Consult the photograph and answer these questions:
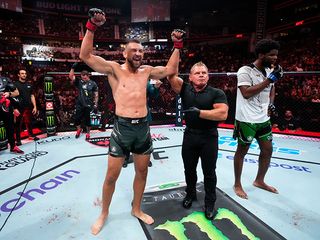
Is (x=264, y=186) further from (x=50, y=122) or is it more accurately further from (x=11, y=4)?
(x=11, y=4)

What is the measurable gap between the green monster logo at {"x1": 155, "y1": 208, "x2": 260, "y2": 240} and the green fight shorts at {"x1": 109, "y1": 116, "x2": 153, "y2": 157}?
0.68 meters

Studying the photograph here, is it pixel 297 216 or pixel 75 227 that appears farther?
pixel 297 216

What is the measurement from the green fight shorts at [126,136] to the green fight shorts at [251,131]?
1.12 metres

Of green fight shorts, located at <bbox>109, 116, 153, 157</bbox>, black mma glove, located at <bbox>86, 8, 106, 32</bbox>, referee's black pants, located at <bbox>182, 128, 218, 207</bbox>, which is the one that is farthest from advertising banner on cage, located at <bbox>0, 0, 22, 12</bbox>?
referee's black pants, located at <bbox>182, 128, 218, 207</bbox>

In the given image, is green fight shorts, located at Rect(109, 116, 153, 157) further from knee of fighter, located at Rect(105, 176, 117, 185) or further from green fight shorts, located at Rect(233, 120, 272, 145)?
green fight shorts, located at Rect(233, 120, 272, 145)

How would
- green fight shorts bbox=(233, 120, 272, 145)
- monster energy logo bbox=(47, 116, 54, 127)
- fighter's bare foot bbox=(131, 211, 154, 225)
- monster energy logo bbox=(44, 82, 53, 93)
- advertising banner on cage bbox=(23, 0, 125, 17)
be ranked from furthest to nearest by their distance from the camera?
advertising banner on cage bbox=(23, 0, 125, 17) → monster energy logo bbox=(47, 116, 54, 127) → monster energy logo bbox=(44, 82, 53, 93) → green fight shorts bbox=(233, 120, 272, 145) → fighter's bare foot bbox=(131, 211, 154, 225)

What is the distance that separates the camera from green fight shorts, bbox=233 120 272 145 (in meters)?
2.42

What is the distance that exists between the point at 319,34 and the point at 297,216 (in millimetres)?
15267

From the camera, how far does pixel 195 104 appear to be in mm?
2047

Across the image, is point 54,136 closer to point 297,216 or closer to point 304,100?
point 297,216

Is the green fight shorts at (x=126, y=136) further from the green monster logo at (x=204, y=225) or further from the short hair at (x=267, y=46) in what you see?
the short hair at (x=267, y=46)

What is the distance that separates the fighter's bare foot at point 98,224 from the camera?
1877 millimetres

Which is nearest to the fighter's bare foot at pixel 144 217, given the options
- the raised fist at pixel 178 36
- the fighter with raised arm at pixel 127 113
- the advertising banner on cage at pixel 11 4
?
the fighter with raised arm at pixel 127 113

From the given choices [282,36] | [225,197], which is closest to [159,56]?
[282,36]
